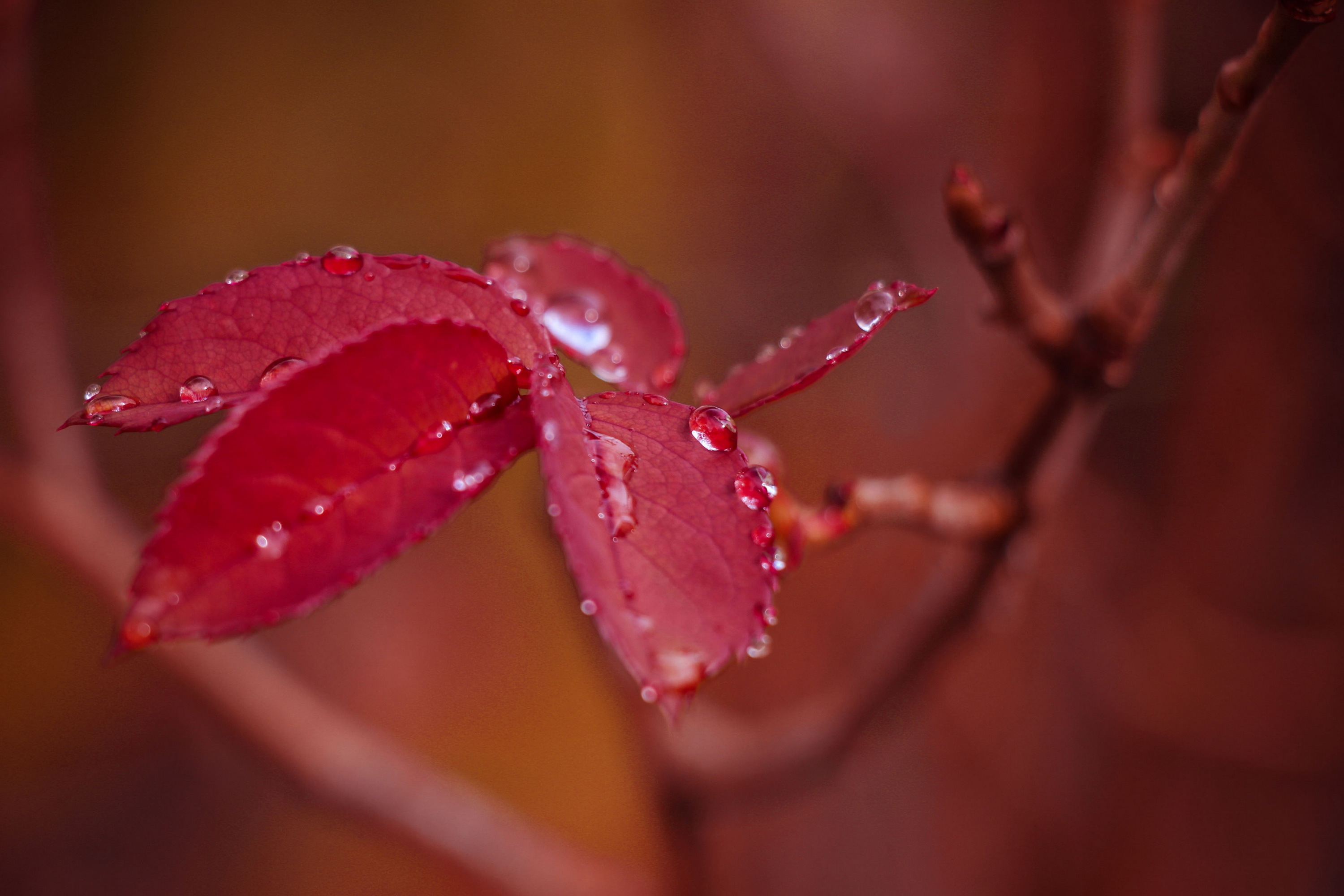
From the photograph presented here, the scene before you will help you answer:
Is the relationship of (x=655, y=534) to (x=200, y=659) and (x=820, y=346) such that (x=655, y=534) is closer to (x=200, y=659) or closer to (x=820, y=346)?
(x=820, y=346)

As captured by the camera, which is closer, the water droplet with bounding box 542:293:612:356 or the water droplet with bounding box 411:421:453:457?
the water droplet with bounding box 411:421:453:457

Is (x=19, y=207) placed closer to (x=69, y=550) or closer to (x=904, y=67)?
(x=69, y=550)

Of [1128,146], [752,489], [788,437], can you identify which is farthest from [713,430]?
[788,437]

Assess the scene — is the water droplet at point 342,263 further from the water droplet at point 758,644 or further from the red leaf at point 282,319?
the water droplet at point 758,644

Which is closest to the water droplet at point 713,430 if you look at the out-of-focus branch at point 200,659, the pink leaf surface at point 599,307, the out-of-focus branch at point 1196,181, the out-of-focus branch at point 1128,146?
the pink leaf surface at point 599,307

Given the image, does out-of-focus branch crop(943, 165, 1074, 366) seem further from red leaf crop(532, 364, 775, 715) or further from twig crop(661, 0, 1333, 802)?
red leaf crop(532, 364, 775, 715)

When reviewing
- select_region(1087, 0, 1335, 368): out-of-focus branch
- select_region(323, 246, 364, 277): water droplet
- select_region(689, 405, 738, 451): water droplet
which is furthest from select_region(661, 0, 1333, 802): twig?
select_region(323, 246, 364, 277): water droplet
